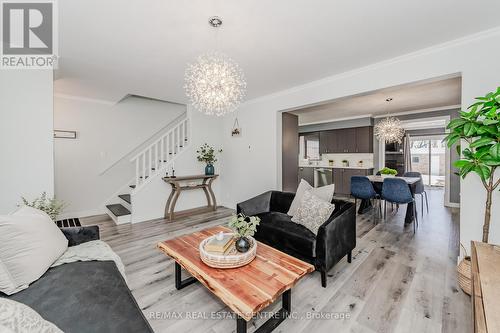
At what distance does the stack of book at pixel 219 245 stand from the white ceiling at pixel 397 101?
287 centimetres

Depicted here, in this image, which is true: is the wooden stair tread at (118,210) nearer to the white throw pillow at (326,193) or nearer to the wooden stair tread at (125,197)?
the wooden stair tread at (125,197)

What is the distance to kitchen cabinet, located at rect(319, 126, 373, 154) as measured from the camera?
6.32 meters

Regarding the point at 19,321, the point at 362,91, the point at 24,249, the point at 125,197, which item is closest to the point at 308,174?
the point at 362,91

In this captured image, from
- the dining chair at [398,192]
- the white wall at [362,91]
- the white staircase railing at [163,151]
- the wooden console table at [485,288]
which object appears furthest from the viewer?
the white staircase railing at [163,151]

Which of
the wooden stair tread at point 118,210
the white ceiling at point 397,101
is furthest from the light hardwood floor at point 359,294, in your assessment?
the white ceiling at point 397,101

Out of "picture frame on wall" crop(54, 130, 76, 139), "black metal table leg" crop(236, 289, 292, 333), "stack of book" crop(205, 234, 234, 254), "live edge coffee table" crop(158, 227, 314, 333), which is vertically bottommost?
"black metal table leg" crop(236, 289, 292, 333)

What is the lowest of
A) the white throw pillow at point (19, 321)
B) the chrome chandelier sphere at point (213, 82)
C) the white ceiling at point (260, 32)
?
the white throw pillow at point (19, 321)

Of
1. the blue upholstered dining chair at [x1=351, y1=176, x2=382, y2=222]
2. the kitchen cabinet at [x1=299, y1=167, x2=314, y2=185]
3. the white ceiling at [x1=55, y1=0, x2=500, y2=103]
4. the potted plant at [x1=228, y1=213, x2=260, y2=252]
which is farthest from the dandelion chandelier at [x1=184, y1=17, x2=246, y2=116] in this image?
the kitchen cabinet at [x1=299, y1=167, x2=314, y2=185]

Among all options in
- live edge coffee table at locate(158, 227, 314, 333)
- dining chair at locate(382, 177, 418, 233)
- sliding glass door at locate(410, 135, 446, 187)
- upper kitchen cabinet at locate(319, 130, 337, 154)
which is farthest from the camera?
sliding glass door at locate(410, 135, 446, 187)

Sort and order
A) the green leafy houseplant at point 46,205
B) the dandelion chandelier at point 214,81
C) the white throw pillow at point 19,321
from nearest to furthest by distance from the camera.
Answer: the white throw pillow at point 19,321 < the dandelion chandelier at point 214,81 < the green leafy houseplant at point 46,205

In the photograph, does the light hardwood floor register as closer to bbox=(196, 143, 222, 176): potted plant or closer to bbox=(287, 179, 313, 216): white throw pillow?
bbox=(287, 179, 313, 216): white throw pillow

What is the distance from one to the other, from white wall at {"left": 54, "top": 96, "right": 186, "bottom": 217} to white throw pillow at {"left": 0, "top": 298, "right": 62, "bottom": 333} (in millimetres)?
4652

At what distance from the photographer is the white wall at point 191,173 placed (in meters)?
4.28

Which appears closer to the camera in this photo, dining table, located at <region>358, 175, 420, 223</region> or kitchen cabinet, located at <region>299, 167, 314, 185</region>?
dining table, located at <region>358, 175, 420, 223</region>
